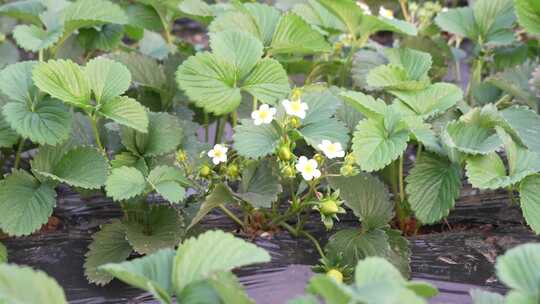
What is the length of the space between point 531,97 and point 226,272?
1422mm

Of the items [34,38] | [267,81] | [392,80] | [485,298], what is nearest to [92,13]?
[34,38]

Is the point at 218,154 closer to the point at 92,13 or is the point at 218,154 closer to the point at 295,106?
the point at 295,106

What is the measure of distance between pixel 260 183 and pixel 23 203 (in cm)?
60

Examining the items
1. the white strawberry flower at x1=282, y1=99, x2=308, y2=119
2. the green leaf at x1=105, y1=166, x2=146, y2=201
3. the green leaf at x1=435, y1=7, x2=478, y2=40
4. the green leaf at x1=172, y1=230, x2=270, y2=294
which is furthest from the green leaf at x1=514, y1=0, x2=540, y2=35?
the green leaf at x1=172, y1=230, x2=270, y2=294

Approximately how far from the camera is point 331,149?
2.09 meters

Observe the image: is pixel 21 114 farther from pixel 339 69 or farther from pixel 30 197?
pixel 339 69

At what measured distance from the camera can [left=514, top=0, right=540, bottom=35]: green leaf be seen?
8.46ft

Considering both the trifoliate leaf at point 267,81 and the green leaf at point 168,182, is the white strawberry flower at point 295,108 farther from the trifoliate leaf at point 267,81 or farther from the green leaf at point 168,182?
the green leaf at point 168,182

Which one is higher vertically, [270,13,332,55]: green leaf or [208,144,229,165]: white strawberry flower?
[270,13,332,55]: green leaf

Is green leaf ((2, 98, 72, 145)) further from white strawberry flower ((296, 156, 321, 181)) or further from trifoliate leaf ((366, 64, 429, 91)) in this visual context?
trifoliate leaf ((366, 64, 429, 91))

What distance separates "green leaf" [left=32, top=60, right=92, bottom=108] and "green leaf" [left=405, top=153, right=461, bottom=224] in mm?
849

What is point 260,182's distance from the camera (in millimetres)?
2180

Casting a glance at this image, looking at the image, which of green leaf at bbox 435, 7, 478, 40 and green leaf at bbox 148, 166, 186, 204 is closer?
green leaf at bbox 148, 166, 186, 204

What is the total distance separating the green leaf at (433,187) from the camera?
7.10ft
